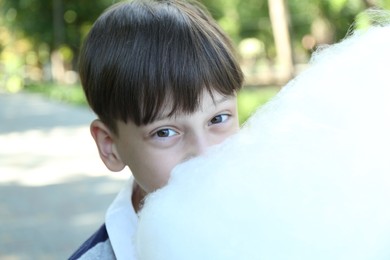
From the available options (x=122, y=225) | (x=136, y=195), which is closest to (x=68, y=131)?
(x=136, y=195)

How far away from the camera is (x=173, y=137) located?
1.26 meters

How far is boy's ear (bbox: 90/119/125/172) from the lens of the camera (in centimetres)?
148

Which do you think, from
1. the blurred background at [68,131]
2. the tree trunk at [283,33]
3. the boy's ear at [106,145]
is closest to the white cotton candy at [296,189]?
the blurred background at [68,131]

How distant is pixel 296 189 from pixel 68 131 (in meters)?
11.6

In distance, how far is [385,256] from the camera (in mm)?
842

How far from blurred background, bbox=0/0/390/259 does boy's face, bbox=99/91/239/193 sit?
0.38 ft

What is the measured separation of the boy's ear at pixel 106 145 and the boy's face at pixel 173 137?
10cm

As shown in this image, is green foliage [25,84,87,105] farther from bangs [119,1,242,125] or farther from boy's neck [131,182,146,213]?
bangs [119,1,242,125]

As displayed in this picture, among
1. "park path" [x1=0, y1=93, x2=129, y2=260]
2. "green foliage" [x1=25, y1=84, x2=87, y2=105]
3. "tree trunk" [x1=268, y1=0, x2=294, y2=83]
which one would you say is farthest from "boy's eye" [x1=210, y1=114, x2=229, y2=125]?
"green foliage" [x1=25, y1=84, x2=87, y2=105]

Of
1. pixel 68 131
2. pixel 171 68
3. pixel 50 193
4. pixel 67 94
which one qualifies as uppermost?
pixel 67 94

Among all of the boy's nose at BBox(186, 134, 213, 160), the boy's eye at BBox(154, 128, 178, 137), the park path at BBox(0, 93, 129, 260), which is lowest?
the boy's nose at BBox(186, 134, 213, 160)

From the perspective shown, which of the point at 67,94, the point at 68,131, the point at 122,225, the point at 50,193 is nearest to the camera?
the point at 122,225

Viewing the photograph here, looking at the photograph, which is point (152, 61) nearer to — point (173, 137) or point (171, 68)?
point (171, 68)

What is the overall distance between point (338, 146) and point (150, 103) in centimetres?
49
